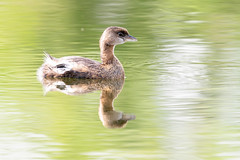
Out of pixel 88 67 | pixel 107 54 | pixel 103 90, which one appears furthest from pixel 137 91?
pixel 107 54

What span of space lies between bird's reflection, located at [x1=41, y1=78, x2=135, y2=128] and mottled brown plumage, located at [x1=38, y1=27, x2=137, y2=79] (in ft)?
0.38

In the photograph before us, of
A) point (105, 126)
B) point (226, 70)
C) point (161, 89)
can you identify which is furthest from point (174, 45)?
point (105, 126)

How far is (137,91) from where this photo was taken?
1098 cm

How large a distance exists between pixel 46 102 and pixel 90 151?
2.55m

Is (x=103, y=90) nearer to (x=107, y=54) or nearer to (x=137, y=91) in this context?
(x=137, y=91)

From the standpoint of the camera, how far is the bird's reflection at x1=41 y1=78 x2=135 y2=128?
30.9ft

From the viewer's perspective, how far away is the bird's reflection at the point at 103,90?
30.9 feet

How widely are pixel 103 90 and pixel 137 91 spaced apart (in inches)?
27.1

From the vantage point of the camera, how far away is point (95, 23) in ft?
60.0

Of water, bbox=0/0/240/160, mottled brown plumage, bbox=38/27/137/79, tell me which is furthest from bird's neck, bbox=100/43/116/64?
water, bbox=0/0/240/160

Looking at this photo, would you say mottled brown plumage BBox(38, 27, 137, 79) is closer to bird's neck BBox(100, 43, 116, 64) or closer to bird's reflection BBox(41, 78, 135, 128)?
bird's neck BBox(100, 43, 116, 64)

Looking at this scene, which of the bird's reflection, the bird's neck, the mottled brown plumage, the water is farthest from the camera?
the bird's neck

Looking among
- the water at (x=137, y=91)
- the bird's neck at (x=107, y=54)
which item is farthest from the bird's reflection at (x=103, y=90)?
the bird's neck at (x=107, y=54)

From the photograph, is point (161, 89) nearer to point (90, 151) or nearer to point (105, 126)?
point (105, 126)
